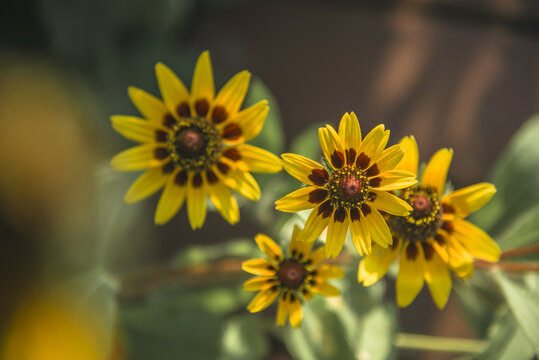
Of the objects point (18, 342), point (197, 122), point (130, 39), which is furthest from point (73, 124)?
point (197, 122)

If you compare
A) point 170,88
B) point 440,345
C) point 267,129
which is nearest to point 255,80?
point 267,129

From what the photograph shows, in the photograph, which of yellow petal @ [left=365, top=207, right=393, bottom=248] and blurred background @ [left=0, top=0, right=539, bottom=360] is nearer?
yellow petal @ [left=365, top=207, right=393, bottom=248]

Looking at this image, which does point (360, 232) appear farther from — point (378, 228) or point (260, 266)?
point (260, 266)

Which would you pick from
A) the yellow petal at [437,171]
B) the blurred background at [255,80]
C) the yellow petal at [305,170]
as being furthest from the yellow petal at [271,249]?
the blurred background at [255,80]

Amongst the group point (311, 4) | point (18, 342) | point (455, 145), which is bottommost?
point (18, 342)

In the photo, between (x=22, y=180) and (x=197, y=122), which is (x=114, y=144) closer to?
(x=22, y=180)

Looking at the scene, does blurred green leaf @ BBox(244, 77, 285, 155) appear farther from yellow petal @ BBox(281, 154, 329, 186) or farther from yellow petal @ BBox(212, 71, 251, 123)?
yellow petal @ BBox(281, 154, 329, 186)

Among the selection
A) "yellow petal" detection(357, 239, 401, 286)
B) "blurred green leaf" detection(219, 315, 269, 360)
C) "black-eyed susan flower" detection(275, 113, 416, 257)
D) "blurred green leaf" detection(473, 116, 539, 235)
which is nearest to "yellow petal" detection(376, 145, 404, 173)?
"black-eyed susan flower" detection(275, 113, 416, 257)
